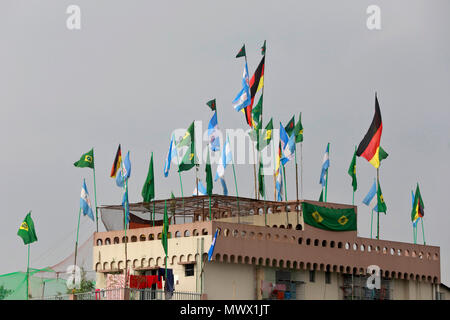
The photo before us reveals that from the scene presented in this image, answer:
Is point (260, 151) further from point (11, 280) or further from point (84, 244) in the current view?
point (11, 280)

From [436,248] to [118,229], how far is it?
76.0 feet

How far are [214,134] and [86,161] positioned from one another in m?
8.67

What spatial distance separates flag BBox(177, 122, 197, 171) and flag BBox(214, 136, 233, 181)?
2109mm

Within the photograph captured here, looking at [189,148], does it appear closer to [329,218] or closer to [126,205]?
[126,205]

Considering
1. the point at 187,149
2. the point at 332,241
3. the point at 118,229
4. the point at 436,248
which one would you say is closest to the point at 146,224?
the point at 118,229

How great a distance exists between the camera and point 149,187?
72188mm

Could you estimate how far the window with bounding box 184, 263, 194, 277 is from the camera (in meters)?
70.1

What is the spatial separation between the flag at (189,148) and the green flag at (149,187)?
2046 mm

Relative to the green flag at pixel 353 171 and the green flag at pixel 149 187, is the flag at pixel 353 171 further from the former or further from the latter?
the green flag at pixel 149 187

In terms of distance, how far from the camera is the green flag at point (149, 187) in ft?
236

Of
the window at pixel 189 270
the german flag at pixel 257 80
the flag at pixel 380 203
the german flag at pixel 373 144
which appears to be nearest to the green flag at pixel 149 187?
the window at pixel 189 270

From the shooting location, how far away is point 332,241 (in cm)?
7544

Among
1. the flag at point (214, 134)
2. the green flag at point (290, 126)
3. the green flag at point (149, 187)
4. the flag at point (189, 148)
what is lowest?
the green flag at point (149, 187)

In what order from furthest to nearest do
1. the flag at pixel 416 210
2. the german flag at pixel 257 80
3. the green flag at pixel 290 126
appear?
the flag at pixel 416 210
the german flag at pixel 257 80
the green flag at pixel 290 126
